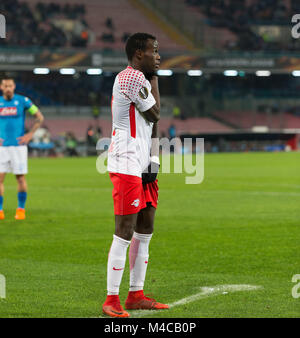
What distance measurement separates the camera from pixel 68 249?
30.7ft

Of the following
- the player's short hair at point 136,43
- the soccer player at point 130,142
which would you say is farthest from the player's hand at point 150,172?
the player's short hair at point 136,43

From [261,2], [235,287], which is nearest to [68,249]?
[235,287]

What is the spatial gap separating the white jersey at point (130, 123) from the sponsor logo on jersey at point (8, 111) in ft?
23.4

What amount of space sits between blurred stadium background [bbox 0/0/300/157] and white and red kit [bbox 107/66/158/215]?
34571mm

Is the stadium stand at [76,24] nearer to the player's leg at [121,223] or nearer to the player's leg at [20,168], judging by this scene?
the player's leg at [20,168]

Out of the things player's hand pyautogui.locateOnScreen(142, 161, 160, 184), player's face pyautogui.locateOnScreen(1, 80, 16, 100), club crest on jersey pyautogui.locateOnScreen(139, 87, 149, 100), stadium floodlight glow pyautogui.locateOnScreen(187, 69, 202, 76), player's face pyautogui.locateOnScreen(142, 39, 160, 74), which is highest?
stadium floodlight glow pyautogui.locateOnScreen(187, 69, 202, 76)

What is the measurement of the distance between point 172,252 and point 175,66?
36.6 metres

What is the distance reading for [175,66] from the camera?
4488 cm

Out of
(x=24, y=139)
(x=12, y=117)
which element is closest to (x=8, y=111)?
(x=12, y=117)

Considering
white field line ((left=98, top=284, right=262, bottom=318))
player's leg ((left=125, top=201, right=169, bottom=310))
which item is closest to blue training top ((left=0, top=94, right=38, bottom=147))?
white field line ((left=98, top=284, right=262, bottom=318))

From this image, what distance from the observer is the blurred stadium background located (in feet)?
141

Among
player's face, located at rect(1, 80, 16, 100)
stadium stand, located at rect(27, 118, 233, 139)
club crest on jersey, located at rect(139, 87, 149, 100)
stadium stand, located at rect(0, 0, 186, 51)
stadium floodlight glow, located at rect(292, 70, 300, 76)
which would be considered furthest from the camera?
stadium floodlight glow, located at rect(292, 70, 300, 76)

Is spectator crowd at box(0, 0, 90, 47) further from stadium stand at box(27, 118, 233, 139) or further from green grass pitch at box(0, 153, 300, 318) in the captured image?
green grass pitch at box(0, 153, 300, 318)
